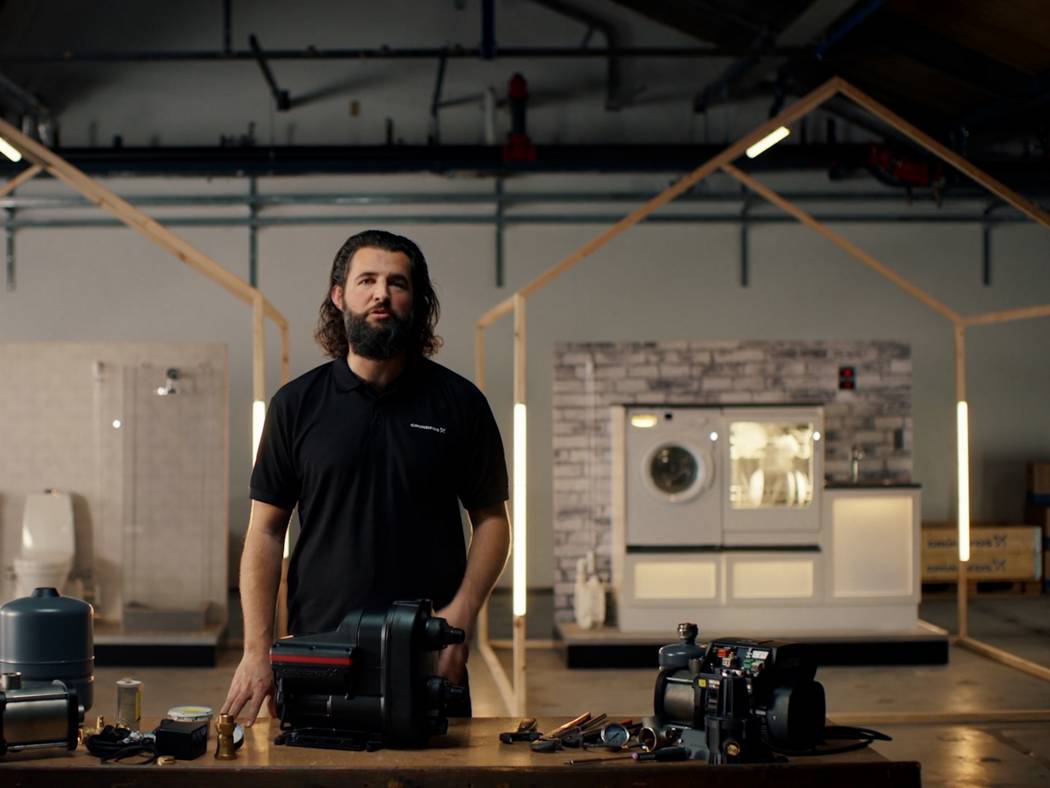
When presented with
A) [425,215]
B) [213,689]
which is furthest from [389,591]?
[425,215]

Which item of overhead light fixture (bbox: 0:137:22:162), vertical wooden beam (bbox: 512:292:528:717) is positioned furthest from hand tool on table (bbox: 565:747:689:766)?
overhead light fixture (bbox: 0:137:22:162)

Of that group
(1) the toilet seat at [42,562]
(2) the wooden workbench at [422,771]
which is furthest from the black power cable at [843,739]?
(1) the toilet seat at [42,562]

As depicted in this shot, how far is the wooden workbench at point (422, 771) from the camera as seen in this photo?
2.19 metres

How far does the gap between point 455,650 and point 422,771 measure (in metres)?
0.41

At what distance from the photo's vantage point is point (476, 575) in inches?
106

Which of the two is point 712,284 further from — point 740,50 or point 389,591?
point 389,591

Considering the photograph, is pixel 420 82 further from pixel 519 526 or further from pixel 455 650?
pixel 455 650

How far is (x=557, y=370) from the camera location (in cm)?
816

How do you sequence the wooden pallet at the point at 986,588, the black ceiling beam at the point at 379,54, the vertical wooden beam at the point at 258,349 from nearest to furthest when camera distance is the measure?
the vertical wooden beam at the point at 258,349, the black ceiling beam at the point at 379,54, the wooden pallet at the point at 986,588

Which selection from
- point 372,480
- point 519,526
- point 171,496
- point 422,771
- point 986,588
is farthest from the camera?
point 986,588

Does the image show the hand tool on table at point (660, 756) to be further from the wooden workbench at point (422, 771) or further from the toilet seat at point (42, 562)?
the toilet seat at point (42, 562)

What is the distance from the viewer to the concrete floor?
18.1 ft

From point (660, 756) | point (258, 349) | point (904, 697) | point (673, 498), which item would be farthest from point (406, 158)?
point (660, 756)

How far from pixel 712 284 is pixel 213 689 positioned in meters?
5.80
